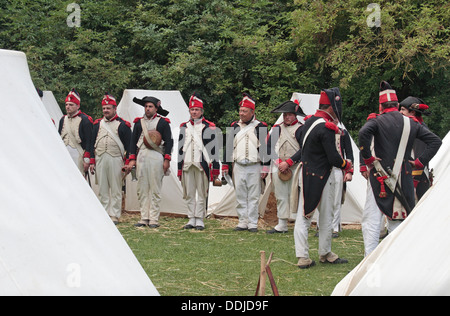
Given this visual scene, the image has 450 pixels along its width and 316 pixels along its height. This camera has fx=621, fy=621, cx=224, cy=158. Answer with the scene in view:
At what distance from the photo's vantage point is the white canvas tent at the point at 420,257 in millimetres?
3135

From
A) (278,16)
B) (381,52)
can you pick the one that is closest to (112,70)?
(278,16)

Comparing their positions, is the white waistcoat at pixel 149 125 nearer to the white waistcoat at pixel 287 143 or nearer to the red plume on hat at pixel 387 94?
the white waistcoat at pixel 287 143

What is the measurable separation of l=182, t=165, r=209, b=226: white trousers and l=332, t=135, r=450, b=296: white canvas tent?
5078mm

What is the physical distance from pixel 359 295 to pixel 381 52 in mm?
11063

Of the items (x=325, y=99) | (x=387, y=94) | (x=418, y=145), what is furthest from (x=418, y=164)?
(x=418, y=145)

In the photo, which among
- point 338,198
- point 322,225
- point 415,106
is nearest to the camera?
point 322,225

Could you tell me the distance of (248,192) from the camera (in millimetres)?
8539

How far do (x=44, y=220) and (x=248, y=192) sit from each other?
567 cm

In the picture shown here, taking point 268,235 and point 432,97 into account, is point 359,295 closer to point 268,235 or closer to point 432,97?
point 268,235

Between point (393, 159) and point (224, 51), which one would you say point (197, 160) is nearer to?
point (393, 159)

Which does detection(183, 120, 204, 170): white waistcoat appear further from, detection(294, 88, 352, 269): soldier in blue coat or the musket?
the musket

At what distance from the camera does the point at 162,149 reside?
8727 mm

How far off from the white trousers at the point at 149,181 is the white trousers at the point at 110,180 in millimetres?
474

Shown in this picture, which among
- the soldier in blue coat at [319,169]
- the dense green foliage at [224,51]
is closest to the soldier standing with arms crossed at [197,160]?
the soldier in blue coat at [319,169]
